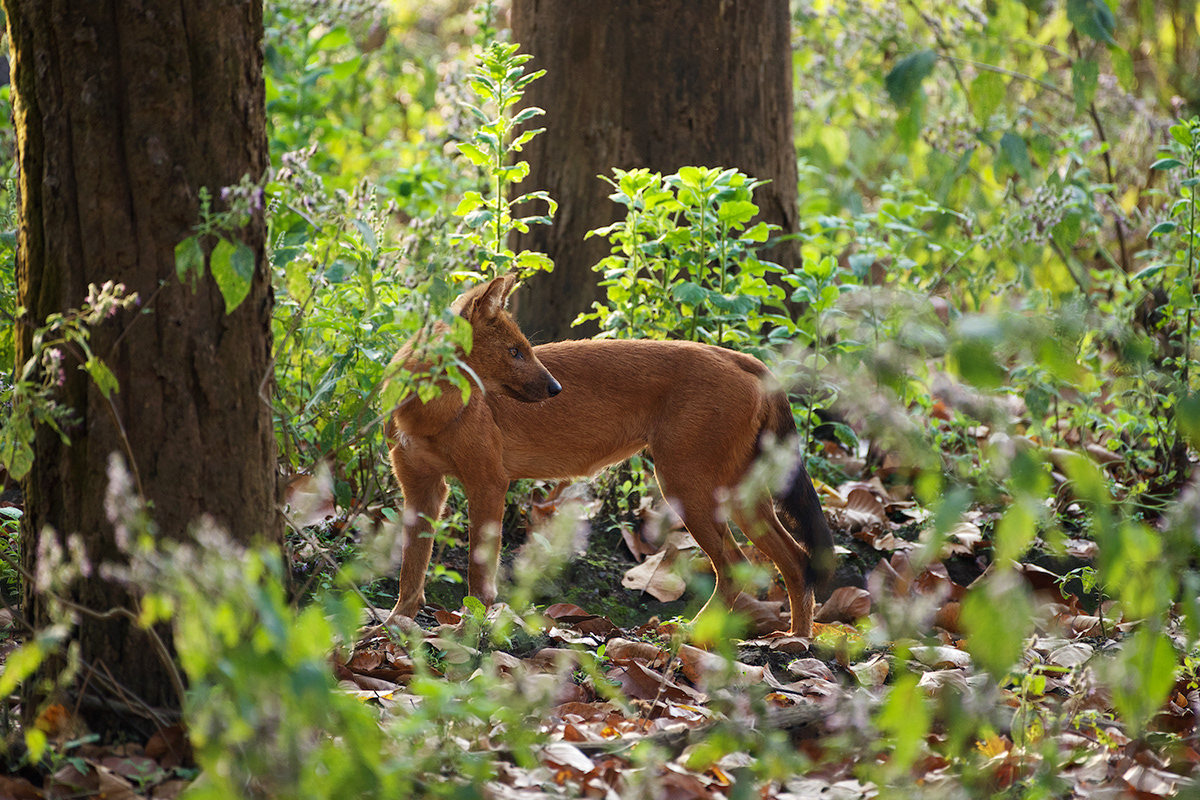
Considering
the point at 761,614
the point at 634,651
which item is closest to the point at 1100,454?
the point at 761,614

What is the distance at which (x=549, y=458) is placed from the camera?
4.27m

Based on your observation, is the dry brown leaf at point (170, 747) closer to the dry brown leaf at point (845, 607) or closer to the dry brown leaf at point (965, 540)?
the dry brown leaf at point (845, 607)

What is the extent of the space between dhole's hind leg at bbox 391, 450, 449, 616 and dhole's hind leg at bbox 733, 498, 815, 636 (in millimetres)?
1124

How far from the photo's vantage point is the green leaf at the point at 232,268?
217 cm

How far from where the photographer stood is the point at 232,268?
2.20m

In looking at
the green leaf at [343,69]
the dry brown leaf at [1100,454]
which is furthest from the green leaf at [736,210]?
the green leaf at [343,69]

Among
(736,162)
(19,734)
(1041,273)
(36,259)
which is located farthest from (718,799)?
(1041,273)

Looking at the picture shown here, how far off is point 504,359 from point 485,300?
23cm

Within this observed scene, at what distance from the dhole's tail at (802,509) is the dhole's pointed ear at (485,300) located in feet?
3.57

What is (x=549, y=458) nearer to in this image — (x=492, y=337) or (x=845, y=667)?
(x=492, y=337)

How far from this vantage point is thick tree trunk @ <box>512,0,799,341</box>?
5.47 metres

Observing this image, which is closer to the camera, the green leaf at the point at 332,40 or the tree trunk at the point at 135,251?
the tree trunk at the point at 135,251

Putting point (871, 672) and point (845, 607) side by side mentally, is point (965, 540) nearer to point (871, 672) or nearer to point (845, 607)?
point (845, 607)

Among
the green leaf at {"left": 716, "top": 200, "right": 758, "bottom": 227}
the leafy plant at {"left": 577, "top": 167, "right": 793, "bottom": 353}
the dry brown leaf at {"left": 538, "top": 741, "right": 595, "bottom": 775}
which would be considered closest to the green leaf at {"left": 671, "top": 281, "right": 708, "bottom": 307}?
the leafy plant at {"left": 577, "top": 167, "right": 793, "bottom": 353}
